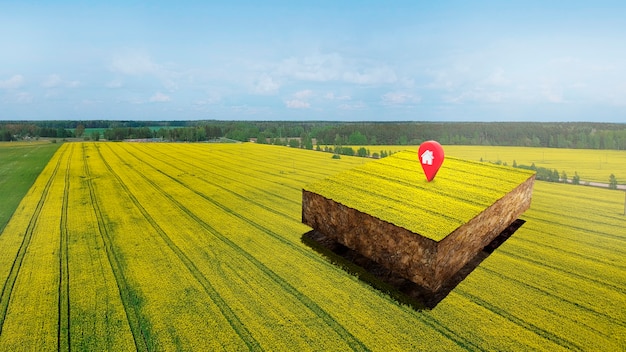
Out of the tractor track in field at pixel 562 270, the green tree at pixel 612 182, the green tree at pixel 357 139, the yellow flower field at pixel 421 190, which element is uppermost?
the green tree at pixel 357 139

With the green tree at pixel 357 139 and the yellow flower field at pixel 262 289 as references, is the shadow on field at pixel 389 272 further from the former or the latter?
the green tree at pixel 357 139

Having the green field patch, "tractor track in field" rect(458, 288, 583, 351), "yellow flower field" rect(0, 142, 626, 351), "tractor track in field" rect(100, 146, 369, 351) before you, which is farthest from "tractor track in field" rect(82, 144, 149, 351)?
"tractor track in field" rect(458, 288, 583, 351)

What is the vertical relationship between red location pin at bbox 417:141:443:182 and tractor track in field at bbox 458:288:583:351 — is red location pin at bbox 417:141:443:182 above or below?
above

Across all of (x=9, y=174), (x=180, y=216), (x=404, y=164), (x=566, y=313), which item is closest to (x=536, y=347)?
(x=566, y=313)

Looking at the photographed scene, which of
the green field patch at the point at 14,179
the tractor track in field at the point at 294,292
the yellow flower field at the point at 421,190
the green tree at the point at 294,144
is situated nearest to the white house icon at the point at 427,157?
the yellow flower field at the point at 421,190

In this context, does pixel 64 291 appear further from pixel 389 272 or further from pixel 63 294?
pixel 389 272

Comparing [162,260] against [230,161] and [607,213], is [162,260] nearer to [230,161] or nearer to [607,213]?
[607,213]

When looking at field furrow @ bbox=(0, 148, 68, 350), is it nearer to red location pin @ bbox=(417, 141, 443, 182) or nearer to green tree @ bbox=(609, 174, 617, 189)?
red location pin @ bbox=(417, 141, 443, 182)
